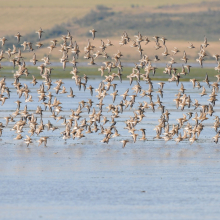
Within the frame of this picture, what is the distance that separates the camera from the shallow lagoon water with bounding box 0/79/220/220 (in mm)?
17516

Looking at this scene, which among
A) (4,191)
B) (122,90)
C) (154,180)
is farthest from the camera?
(122,90)

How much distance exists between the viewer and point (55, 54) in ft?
573

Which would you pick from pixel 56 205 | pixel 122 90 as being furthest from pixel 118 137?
pixel 122 90

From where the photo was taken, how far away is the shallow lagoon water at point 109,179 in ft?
57.5

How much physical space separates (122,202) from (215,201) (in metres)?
2.55

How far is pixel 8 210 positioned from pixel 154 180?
212 inches

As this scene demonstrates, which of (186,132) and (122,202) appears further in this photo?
(186,132)

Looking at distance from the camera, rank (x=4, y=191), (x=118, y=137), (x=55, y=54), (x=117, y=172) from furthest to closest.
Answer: (x=55, y=54), (x=118, y=137), (x=117, y=172), (x=4, y=191)

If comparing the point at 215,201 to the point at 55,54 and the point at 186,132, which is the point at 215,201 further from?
the point at 55,54

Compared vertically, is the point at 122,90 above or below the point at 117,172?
below

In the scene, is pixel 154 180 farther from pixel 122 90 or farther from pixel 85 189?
pixel 122 90

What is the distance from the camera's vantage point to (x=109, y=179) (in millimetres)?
21172

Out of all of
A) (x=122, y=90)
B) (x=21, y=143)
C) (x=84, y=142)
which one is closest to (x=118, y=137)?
(x=84, y=142)

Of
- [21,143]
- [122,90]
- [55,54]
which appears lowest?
[55,54]
